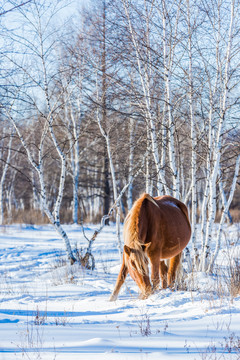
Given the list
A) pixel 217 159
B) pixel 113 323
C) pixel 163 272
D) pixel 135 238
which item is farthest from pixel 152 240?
pixel 217 159

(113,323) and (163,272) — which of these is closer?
(113,323)

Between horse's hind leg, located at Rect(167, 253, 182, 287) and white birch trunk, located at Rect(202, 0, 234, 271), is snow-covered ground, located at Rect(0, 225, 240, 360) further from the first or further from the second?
white birch trunk, located at Rect(202, 0, 234, 271)

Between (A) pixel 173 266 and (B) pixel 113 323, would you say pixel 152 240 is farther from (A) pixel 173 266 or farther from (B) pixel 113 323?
(B) pixel 113 323

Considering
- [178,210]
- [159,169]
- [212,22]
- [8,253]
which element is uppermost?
[212,22]

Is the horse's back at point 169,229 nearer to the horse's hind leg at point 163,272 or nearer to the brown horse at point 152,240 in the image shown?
the brown horse at point 152,240

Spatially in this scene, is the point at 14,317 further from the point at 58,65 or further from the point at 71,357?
the point at 58,65

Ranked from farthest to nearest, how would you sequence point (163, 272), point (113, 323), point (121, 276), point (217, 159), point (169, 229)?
point (217, 159) < point (163, 272) < point (169, 229) < point (121, 276) < point (113, 323)

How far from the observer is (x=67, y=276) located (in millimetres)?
7547

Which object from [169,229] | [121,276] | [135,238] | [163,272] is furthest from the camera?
[163,272]

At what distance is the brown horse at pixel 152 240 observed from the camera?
4.42m

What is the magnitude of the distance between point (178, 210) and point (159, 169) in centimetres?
191

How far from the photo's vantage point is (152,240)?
4.78 m

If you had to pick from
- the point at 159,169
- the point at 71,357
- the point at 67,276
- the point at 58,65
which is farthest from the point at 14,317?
the point at 58,65

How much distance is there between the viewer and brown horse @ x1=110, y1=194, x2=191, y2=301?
4418 mm
